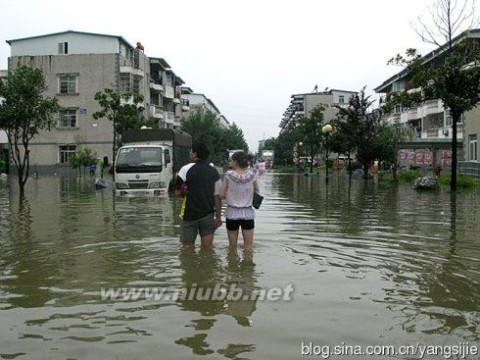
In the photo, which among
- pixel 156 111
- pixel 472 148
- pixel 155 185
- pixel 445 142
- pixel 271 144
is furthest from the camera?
pixel 271 144

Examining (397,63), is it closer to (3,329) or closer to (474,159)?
(474,159)

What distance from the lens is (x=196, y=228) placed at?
7.48 m

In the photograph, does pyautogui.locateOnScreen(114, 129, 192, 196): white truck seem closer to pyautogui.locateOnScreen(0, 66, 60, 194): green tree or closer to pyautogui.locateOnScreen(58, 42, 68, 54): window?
pyautogui.locateOnScreen(0, 66, 60, 194): green tree

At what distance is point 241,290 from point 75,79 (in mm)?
49381

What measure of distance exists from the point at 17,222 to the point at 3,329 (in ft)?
27.2

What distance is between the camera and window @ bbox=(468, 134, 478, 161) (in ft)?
112

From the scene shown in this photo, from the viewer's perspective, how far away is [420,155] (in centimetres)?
3909

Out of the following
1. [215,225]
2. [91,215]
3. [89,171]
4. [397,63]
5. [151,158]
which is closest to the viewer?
[215,225]

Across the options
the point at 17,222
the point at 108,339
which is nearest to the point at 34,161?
the point at 17,222

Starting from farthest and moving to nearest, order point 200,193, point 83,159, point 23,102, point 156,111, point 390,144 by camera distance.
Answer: point 156,111
point 83,159
point 390,144
point 23,102
point 200,193

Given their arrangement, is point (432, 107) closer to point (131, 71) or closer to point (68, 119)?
point (131, 71)

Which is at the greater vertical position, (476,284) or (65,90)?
(65,90)

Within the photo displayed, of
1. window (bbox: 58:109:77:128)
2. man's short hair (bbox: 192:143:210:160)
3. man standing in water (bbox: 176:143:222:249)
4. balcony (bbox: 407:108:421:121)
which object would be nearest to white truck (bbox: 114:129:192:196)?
man standing in water (bbox: 176:143:222:249)

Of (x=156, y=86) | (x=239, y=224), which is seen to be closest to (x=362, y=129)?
(x=239, y=224)
